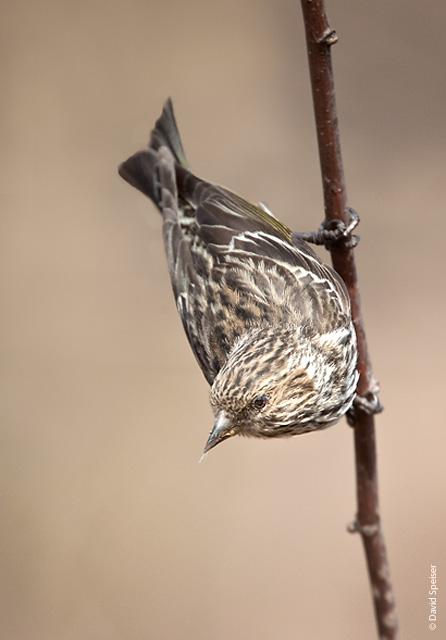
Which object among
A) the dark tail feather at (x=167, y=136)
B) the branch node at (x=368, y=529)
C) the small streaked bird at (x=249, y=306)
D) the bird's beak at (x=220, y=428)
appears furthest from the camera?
the dark tail feather at (x=167, y=136)

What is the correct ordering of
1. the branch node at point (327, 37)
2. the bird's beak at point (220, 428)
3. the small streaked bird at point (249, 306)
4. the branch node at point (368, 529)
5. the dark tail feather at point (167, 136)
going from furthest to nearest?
1. the dark tail feather at point (167, 136)
2. the branch node at point (368, 529)
3. the small streaked bird at point (249, 306)
4. the bird's beak at point (220, 428)
5. the branch node at point (327, 37)

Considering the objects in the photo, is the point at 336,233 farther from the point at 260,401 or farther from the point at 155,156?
the point at 155,156

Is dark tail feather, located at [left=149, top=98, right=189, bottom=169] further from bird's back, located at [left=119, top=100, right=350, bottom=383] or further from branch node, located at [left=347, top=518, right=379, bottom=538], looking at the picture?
branch node, located at [left=347, top=518, right=379, bottom=538]

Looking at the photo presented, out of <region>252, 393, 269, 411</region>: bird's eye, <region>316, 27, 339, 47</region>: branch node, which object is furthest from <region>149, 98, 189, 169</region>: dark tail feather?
<region>316, 27, 339, 47</region>: branch node

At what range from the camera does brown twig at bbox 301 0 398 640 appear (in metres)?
2.26

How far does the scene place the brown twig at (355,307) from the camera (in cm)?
226

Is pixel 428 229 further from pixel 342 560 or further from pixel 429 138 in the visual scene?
pixel 342 560

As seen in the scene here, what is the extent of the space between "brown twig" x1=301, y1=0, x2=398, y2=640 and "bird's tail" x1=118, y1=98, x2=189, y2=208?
1.12m

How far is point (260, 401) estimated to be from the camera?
2713mm

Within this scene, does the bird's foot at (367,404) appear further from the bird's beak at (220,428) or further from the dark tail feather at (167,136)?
the dark tail feather at (167,136)

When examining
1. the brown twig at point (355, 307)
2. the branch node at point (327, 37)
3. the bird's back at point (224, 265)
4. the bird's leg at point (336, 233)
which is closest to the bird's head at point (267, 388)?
the bird's back at point (224, 265)

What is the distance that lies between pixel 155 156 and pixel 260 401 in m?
1.43

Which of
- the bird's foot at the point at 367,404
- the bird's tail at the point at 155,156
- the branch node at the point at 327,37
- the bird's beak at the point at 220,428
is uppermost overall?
the bird's tail at the point at 155,156

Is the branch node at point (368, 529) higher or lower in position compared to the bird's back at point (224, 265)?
lower
